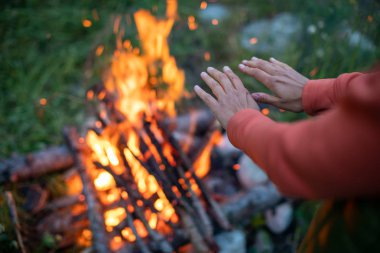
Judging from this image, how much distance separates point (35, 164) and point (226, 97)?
2.02 m

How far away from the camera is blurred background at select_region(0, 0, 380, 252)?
10.8ft

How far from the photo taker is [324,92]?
1.40 meters

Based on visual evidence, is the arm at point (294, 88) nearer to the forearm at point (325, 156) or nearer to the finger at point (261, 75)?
the finger at point (261, 75)

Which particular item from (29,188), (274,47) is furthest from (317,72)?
(29,188)

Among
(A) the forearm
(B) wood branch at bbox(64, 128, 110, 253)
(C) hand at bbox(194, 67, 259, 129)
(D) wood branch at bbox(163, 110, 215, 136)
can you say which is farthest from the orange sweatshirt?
(D) wood branch at bbox(163, 110, 215, 136)

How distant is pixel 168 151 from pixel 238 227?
2.43 feet

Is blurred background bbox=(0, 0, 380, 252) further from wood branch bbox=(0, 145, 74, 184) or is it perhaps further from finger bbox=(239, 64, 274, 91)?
finger bbox=(239, 64, 274, 91)

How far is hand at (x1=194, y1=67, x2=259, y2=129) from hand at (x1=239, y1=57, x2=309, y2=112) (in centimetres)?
12

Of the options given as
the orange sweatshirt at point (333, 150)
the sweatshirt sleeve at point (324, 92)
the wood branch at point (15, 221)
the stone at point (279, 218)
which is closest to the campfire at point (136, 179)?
the stone at point (279, 218)

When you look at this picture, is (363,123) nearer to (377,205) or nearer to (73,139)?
(377,205)

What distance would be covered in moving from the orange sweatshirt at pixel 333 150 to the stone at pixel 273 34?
3.20 metres

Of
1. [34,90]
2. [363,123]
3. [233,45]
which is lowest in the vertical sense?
[363,123]

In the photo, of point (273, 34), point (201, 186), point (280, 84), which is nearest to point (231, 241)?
point (201, 186)

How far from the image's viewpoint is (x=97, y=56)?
12.8ft
